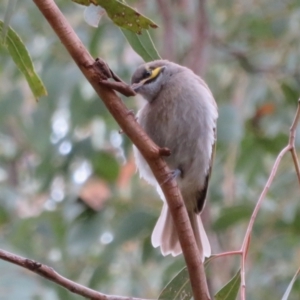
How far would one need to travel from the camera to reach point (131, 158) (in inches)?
172

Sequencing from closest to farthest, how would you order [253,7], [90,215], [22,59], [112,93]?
1. [112,93]
2. [22,59]
3. [90,215]
4. [253,7]

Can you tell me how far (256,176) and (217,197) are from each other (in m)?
0.26

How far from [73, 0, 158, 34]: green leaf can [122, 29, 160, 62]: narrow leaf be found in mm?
153

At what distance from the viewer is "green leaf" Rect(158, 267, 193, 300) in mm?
1724

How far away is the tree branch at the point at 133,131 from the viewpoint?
125cm

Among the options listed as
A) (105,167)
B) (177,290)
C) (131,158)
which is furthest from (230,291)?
(131,158)

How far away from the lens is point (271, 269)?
13.7ft

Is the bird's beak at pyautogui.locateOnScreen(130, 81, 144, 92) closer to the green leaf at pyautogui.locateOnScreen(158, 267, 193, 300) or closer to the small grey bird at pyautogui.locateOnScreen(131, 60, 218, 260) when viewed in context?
the small grey bird at pyautogui.locateOnScreen(131, 60, 218, 260)

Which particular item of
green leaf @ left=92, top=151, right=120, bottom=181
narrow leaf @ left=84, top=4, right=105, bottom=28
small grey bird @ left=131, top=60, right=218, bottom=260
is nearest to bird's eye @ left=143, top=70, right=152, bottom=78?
small grey bird @ left=131, top=60, right=218, bottom=260

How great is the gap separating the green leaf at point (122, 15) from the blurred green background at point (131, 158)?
1.70 metres

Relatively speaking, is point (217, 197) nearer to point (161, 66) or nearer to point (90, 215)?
point (90, 215)

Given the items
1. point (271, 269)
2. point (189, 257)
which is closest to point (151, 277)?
point (271, 269)

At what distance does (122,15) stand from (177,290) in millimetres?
703

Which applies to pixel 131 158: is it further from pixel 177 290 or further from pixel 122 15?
pixel 122 15
